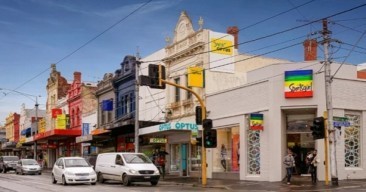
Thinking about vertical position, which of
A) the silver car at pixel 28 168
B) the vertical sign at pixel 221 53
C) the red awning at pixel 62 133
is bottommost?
the silver car at pixel 28 168

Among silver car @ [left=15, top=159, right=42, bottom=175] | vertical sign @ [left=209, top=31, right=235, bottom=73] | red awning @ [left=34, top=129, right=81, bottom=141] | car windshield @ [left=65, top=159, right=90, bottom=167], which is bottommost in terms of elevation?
silver car @ [left=15, top=159, right=42, bottom=175]

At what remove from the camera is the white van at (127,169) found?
87.7 ft

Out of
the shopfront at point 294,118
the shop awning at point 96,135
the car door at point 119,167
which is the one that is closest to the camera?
the shopfront at point 294,118

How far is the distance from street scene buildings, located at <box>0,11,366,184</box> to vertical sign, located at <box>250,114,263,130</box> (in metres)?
0.05

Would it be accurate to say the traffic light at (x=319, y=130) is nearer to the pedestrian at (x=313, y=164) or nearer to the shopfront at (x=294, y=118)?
the shopfront at (x=294, y=118)

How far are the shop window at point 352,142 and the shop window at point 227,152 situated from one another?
642cm

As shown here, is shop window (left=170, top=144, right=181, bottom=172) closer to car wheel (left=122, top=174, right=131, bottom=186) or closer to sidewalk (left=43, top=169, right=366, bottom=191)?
sidewalk (left=43, top=169, right=366, bottom=191)

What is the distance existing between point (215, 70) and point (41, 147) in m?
44.0

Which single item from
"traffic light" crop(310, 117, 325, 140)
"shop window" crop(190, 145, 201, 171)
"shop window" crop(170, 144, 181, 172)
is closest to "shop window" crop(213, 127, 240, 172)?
"shop window" crop(190, 145, 201, 171)

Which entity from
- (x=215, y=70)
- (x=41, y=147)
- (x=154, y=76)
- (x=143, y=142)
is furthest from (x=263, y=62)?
(x=41, y=147)

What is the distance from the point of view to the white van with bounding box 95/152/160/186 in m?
26.7

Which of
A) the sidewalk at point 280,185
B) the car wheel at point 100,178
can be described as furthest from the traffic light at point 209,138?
the car wheel at point 100,178

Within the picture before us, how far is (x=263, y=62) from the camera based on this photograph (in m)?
37.6

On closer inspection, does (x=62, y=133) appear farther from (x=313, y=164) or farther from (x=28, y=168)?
(x=313, y=164)
